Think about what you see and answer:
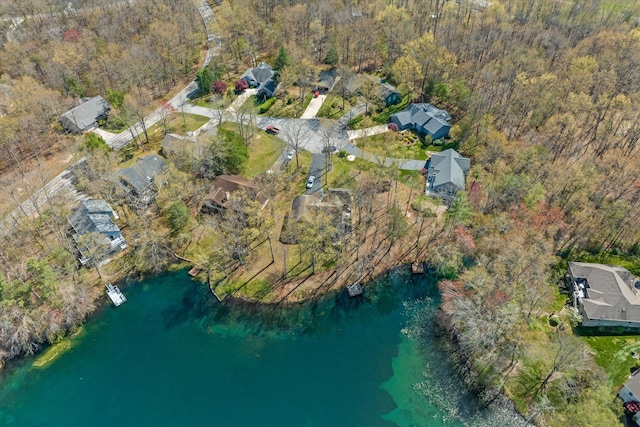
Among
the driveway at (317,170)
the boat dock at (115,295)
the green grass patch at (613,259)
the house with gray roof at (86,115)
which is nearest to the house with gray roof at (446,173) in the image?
the driveway at (317,170)

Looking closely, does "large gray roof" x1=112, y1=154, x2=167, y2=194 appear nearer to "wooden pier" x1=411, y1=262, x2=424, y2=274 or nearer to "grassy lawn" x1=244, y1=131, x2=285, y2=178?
"grassy lawn" x1=244, y1=131, x2=285, y2=178

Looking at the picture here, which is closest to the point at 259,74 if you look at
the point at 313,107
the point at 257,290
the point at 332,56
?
the point at 313,107

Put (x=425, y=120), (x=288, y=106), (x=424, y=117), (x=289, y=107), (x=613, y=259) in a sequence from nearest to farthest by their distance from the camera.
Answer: (x=613, y=259) < (x=425, y=120) < (x=424, y=117) < (x=289, y=107) < (x=288, y=106)

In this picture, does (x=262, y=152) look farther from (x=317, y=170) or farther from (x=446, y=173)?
(x=446, y=173)

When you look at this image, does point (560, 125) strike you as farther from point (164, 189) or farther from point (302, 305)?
point (164, 189)

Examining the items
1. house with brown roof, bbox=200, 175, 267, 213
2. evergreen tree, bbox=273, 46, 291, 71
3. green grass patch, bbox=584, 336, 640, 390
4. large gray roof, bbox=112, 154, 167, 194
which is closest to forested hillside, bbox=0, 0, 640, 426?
evergreen tree, bbox=273, 46, 291, 71

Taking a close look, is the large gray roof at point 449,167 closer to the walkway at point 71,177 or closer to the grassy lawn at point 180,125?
the grassy lawn at point 180,125
